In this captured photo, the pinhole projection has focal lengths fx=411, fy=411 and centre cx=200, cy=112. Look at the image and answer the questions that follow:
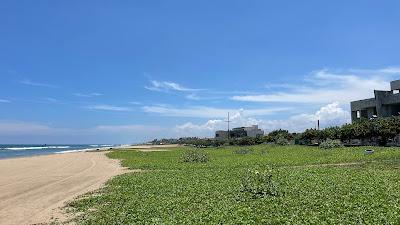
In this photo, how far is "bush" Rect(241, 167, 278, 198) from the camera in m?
19.9

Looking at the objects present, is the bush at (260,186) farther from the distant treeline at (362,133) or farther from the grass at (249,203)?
the distant treeline at (362,133)

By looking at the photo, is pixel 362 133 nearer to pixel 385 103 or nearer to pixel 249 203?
pixel 385 103

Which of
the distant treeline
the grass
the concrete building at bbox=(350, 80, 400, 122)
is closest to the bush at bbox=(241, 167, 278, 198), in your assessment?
the grass

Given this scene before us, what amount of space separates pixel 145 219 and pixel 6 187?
19.8 meters

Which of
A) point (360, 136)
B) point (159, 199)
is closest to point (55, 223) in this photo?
point (159, 199)

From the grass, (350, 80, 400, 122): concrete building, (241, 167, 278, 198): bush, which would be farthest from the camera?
(350, 80, 400, 122): concrete building

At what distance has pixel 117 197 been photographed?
2188 cm

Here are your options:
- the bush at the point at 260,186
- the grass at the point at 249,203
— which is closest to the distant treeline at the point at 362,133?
the grass at the point at 249,203

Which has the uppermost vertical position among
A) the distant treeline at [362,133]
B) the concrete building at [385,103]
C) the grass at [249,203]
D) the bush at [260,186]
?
the concrete building at [385,103]

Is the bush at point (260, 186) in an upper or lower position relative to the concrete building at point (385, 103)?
lower

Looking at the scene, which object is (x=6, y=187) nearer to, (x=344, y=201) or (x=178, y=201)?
(x=178, y=201)

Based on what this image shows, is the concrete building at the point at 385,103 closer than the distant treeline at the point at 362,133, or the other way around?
the distant treeline at the point at 362,133

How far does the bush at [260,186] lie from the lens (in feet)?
65.2

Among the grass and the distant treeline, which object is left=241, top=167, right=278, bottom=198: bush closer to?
the grass
